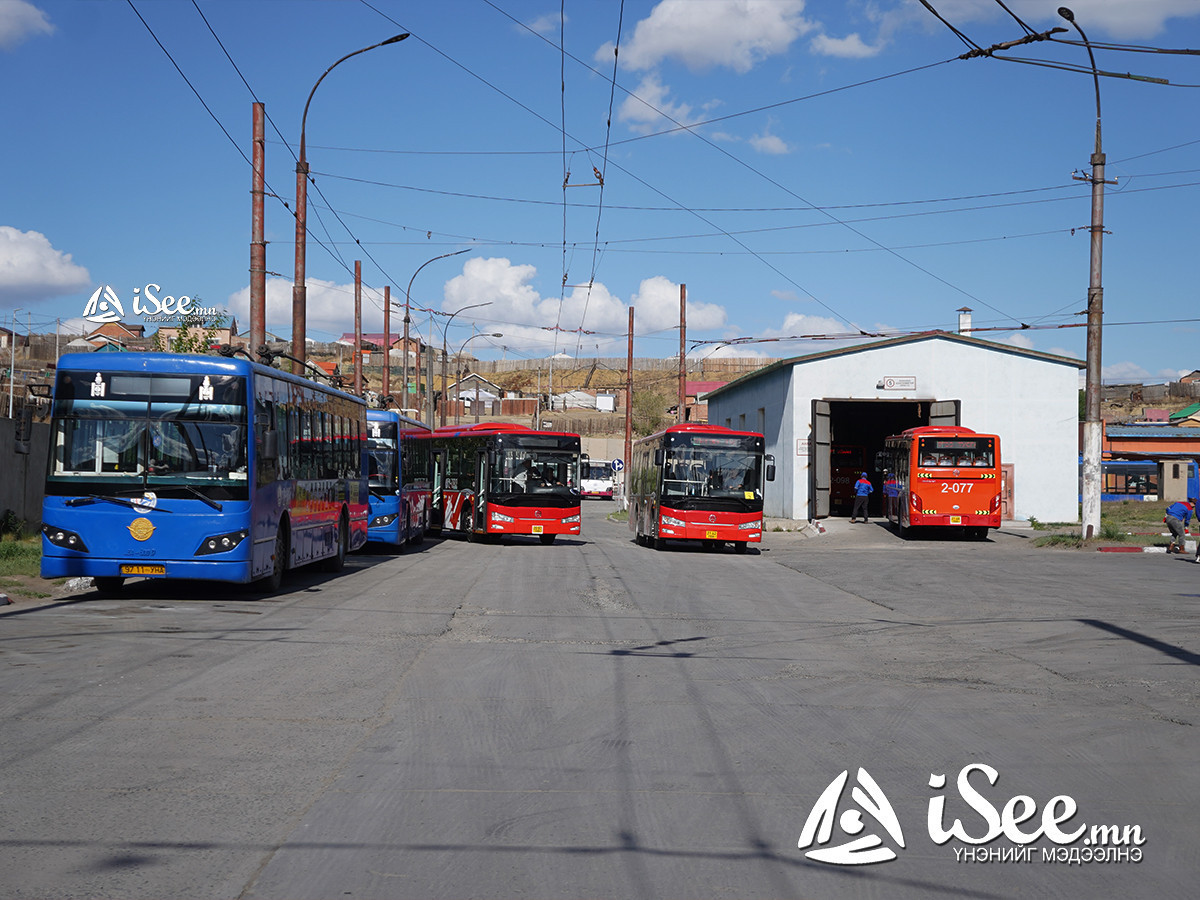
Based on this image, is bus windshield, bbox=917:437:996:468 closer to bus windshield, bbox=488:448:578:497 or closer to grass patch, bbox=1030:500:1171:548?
grass patch, bbox=1030:500:1171:548

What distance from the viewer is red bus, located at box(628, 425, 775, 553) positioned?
29531mm

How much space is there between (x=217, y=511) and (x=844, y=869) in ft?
37.7

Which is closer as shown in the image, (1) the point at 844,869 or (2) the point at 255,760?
(1) the point at 844,869

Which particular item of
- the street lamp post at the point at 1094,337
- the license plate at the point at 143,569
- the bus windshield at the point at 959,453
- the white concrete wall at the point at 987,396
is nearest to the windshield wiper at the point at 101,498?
the license plate at the point at 143,569

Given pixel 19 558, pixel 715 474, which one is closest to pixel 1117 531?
pixel 715 474

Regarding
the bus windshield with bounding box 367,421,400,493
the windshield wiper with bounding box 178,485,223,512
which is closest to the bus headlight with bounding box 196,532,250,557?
the windshield wiper with bounding box 178,485,223,512

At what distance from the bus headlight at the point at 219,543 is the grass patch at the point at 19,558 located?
3.27 m

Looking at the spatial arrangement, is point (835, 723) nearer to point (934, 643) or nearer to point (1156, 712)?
point (1156, 712)

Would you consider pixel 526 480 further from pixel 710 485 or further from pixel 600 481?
pixel 600 481

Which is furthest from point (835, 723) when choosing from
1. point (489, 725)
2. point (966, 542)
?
point (966, 542)

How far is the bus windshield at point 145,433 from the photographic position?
14.6 metres

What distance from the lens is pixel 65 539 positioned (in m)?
14.4

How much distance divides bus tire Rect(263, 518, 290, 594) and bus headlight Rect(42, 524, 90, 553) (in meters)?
2.65

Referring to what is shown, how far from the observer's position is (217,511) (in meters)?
14.7
